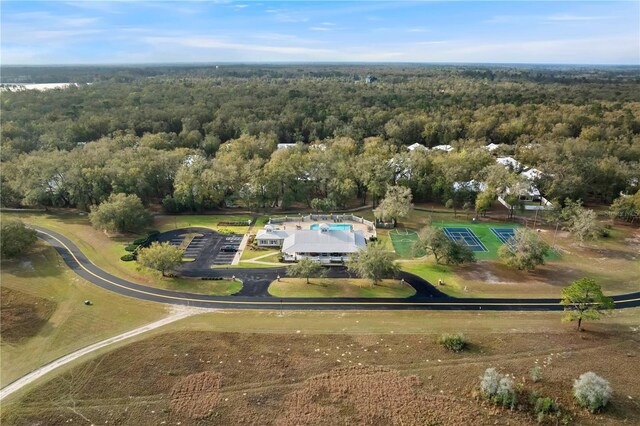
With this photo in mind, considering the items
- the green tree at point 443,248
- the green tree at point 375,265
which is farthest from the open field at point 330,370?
the green tree at point 443,248

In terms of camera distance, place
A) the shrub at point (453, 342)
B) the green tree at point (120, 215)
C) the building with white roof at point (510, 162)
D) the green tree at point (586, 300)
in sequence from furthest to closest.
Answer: the building with white roof at point (510, 162) < the green tree at point (120, 215) < the green tree at point (586, 300) < the shrub at point (453, 342)

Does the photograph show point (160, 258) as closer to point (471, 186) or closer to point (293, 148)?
point (293, 148)

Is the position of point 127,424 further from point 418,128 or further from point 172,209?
point 418,128

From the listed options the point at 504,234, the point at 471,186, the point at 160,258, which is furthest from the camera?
the point at 471,186

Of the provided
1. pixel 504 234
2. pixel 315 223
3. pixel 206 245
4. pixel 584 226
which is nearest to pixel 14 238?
pixel 206 245

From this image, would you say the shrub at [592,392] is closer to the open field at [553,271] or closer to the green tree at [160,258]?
the open field at [553,271]

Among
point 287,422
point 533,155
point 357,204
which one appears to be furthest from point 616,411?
point 533,155
